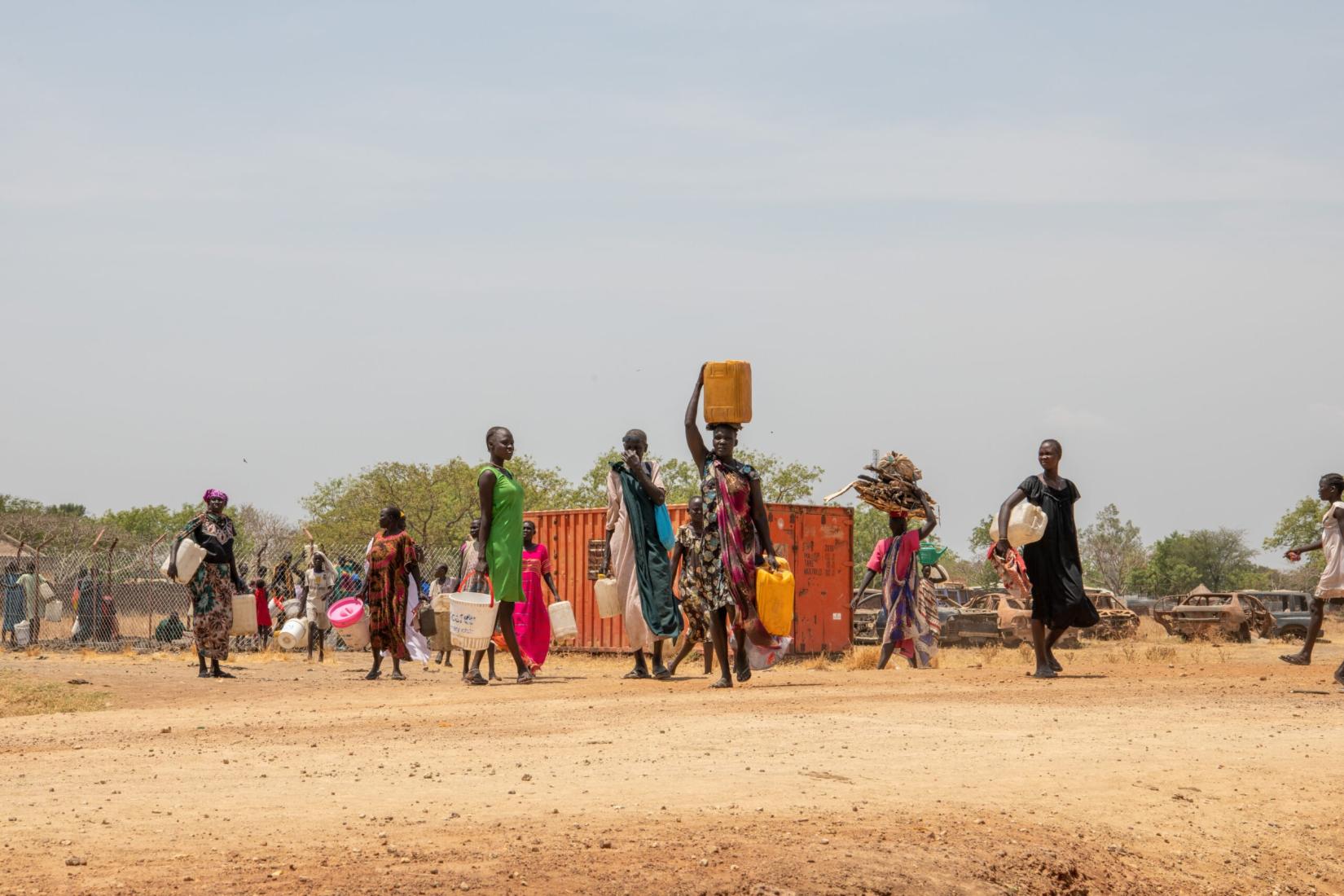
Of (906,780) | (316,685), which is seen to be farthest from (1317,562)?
(906,780)

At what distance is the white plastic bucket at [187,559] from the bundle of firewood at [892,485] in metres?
6.68

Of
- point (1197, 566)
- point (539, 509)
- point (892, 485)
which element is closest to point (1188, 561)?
point (1197, 566)

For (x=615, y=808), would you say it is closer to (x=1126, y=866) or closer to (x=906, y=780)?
(x=906, y=780)

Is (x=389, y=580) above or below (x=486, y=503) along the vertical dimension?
below

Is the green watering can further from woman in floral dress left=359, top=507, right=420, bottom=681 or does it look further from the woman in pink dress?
woman in floral dress left=359, top=507, right=420, bottom=681

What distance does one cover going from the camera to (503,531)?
12.8m

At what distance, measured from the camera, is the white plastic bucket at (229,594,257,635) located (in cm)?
1623

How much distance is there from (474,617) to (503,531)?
79 cm

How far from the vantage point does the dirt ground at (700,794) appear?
529 cm

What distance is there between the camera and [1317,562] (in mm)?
75125

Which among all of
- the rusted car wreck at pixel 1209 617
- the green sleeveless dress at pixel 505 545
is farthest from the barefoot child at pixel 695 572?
the rusted car wreck at pixel 1209 617

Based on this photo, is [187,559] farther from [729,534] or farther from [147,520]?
[147,520]

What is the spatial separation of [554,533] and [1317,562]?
6118 centimetres

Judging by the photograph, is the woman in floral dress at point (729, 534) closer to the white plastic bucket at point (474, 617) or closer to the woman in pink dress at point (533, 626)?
the white plastic bucket at point (474, 617)
